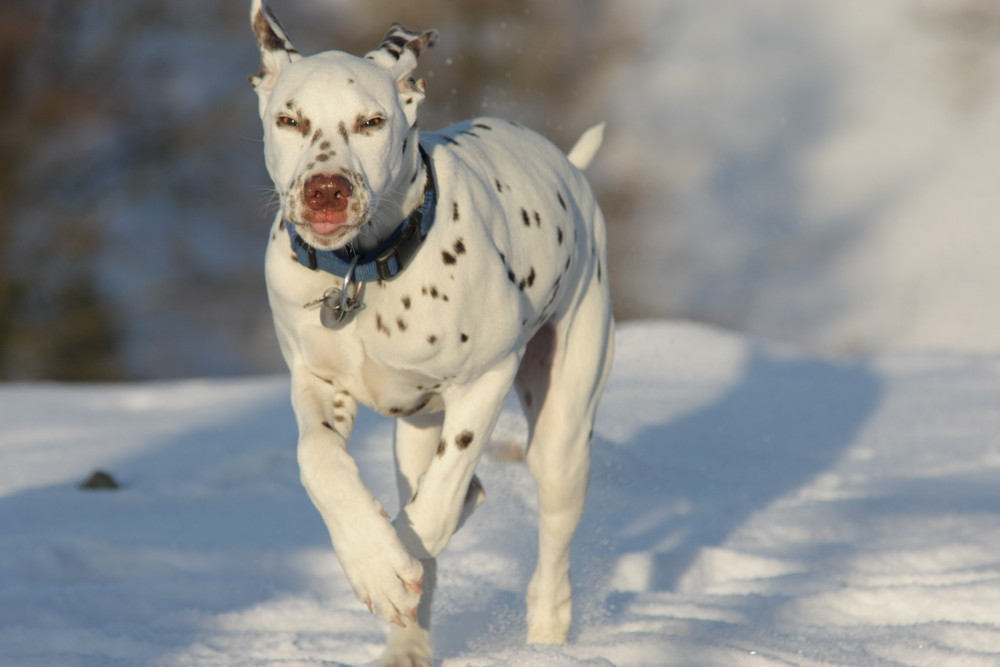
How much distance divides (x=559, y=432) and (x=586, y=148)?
1.27 m

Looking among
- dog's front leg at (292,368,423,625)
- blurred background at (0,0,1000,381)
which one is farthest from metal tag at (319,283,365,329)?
blurred background at (0,0,1000,381)

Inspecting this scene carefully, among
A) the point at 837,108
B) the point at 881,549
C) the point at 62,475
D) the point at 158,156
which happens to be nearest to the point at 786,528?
the point at 881,549

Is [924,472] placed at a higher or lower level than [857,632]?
higher

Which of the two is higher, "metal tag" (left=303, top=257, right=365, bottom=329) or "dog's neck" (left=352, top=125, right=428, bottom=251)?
"dog's neck" (left=352, top=125, right=428, bottom=251)

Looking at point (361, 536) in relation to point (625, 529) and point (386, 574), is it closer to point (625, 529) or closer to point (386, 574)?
point (386, 574)

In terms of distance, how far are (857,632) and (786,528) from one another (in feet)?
5.36

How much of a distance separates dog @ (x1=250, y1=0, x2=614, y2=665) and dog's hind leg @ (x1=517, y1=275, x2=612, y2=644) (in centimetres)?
5

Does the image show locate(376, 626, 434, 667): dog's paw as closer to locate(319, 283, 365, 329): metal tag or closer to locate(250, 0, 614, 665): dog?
locate(250, 0, 614, 665): dog

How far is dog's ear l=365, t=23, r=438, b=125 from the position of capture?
12.4 ft

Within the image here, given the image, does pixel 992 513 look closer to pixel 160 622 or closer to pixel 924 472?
pixel 924 472

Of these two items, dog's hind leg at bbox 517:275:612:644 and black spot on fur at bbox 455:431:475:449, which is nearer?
black spot on fur at bbox 455:431:475:449

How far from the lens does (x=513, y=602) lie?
210 inches

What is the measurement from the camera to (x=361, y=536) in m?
3.61

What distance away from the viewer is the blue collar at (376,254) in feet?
12.2
